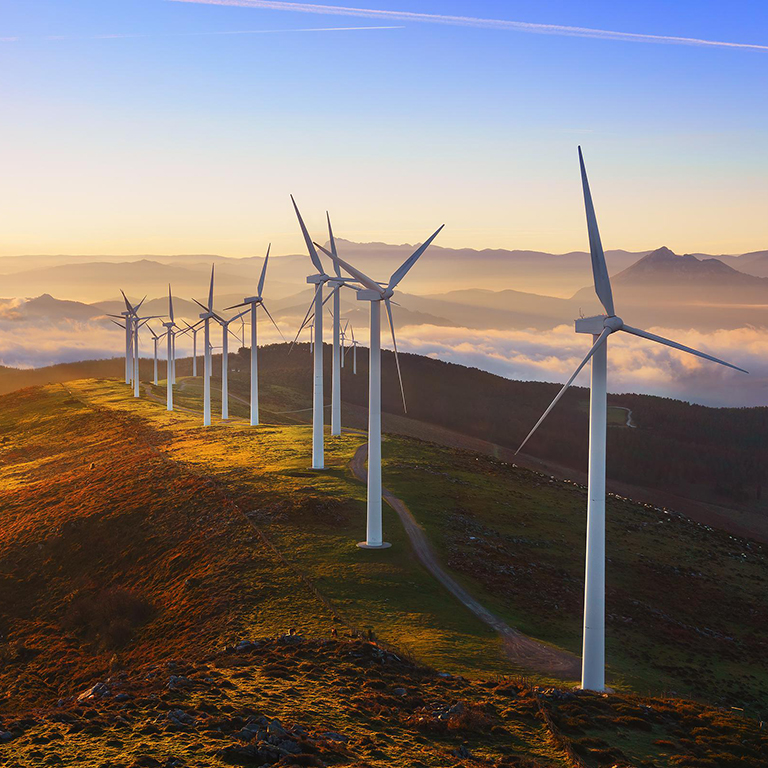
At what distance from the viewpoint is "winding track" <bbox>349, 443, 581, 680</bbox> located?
43.3 metres

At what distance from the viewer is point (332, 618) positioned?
4734cm

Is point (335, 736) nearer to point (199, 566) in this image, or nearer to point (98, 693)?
point (98, 693)

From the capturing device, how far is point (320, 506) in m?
69.1

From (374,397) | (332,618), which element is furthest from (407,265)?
(332,618)

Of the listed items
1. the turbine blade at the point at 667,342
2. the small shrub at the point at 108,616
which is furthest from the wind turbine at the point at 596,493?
the small shrub at the point at 108,616

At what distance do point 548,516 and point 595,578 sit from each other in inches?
1662

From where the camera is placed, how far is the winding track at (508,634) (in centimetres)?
4334

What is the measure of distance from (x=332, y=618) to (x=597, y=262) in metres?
26.1

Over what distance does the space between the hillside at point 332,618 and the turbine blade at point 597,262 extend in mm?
20410

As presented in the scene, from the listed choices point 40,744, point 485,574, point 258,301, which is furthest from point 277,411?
point 40,744

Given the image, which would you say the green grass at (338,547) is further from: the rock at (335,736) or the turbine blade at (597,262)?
the turbine blade at (597,262)

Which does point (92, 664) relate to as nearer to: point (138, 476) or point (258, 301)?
point (138, 476)

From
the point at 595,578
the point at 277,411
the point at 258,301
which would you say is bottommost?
the point at 277,411

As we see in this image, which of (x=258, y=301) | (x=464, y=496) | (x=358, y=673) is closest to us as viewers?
(x=358, y=673)
